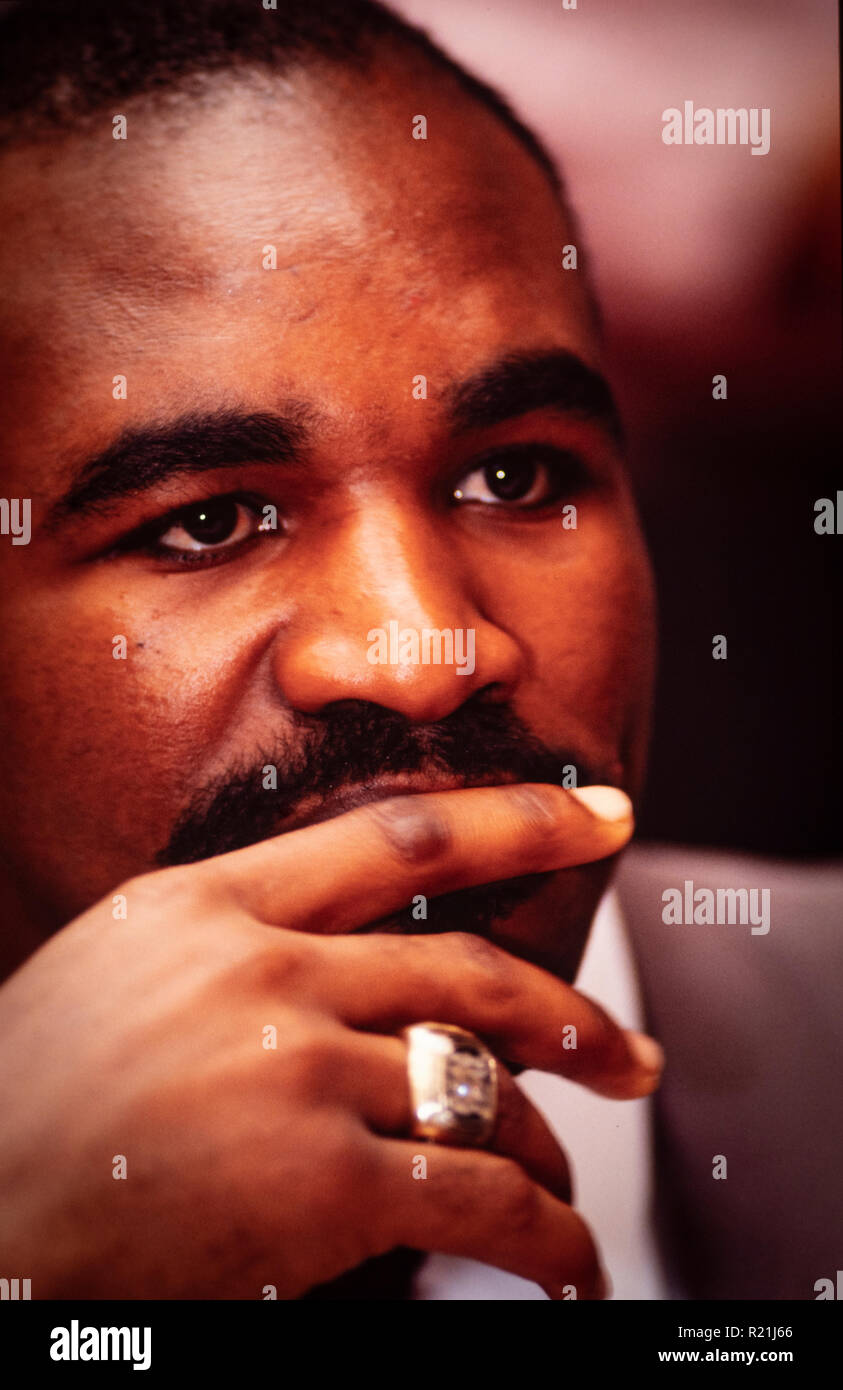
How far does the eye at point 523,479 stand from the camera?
108 cm

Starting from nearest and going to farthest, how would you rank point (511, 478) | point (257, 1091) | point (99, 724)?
1. point (257, 1091)
2. point (99, 724)
3. point (511, 478)

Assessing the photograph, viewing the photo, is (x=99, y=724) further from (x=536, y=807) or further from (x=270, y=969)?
(x=536, y=807)

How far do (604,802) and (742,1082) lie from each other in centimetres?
42

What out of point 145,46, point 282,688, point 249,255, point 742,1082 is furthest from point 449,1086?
point 145,46

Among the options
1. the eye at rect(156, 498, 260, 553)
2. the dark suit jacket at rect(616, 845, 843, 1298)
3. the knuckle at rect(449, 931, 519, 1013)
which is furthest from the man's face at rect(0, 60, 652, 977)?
the dark suit jacket at rect(616, 845, 843, 1298)

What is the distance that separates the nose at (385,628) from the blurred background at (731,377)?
1.10 ft

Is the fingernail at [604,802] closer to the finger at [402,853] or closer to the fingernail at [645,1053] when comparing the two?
the finger at [402,853]

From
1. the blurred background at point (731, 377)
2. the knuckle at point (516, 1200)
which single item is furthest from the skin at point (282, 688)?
the blurred background at point (731, 377)

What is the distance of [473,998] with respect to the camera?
2.89ft

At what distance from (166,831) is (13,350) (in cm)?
50

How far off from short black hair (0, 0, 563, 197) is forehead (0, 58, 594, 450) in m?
0.03
